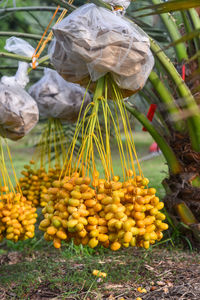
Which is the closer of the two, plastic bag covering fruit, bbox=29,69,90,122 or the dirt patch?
the dirt patch

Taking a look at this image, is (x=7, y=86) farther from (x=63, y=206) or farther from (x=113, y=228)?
(x=113, y=228)

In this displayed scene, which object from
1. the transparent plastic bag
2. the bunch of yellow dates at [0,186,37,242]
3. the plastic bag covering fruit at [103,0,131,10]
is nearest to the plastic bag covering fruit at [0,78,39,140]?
the transparent plastic bag

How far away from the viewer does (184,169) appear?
2.82 metres

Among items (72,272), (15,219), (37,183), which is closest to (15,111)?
(37,183)

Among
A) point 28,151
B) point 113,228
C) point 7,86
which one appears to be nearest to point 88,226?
point 113,228

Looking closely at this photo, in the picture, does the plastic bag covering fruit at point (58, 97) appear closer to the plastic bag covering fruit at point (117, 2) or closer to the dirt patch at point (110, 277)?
the plastic bag covering fruit at point (117, 2)

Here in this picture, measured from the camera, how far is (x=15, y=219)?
2.00 metres

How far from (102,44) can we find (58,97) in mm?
1130

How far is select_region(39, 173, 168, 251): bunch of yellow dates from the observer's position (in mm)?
1418

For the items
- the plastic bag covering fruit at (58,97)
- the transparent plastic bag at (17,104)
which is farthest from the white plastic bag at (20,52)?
the plastic bag covering fruit at (58,97)

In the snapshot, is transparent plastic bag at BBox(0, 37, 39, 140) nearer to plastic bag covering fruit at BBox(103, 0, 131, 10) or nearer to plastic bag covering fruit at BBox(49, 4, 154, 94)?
plastic bag covering fruit at BBox(49, 4, 154, 94)

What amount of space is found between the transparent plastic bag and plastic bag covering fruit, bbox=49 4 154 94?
0.76 m

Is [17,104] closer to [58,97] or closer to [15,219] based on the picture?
[58,97]

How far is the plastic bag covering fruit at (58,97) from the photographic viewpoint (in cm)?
Result: 277
